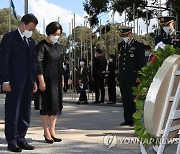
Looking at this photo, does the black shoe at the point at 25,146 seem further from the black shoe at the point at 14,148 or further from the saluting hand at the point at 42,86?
the saluting hand at the point at 42,86

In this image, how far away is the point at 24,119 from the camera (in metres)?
5.38

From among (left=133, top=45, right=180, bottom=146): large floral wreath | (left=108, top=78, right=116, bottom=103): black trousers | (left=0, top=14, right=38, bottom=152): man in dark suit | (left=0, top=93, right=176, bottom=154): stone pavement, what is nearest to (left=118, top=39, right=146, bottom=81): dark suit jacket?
(left=0, top=93, right=176, bottom=154): stone pavement

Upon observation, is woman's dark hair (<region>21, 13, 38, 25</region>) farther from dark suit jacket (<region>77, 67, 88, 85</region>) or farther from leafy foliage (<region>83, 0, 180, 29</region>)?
leafy foliage (<region>83, 0, 180, 29</region>)

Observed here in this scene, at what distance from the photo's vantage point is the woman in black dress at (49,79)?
5.51 m

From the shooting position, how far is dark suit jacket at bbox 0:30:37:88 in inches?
199

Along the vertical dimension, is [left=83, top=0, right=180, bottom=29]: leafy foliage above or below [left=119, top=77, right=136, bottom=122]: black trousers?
above

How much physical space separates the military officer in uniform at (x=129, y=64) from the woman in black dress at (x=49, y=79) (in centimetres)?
194

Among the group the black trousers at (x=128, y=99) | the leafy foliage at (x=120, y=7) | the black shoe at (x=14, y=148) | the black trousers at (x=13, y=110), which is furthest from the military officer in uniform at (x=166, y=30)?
the leafy foliage at (x=120, y=7)

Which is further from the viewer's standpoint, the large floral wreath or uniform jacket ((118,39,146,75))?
uniform jacket ((118,39,146,75))

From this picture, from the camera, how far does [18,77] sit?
16.8 feet

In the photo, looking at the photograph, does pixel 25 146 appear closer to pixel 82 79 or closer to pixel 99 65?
pixel 99 65

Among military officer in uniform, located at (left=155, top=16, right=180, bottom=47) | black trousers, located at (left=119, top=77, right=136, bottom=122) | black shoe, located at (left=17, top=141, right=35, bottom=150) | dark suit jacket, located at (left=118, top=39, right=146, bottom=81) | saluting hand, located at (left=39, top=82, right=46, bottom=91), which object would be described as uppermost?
military officer in uniform, located at (left=155, top=16, right=180, bottom=47)

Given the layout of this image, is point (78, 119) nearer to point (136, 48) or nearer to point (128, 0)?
point (136, 48)

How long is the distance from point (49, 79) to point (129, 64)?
222 centimetres
